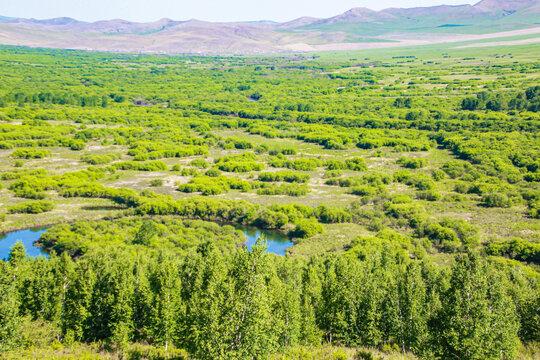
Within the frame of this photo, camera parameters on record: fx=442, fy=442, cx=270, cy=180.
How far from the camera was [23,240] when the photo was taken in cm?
5084

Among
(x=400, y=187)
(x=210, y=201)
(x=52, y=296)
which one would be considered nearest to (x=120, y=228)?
(x=210, y=201)

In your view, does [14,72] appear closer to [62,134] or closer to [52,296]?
[62,134]

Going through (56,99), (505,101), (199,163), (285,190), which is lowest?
(285,190)

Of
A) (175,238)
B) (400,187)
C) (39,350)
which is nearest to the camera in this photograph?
(39,350)

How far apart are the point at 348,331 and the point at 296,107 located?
389ft

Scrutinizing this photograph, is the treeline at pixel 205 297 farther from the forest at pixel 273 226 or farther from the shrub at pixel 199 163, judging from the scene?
the shrub at pixel 199 163

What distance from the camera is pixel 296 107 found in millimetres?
141375

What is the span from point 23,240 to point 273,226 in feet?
95.9

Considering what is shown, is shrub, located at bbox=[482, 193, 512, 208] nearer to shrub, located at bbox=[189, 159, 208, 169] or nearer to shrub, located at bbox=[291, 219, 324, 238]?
shrub, located at bbox=[291, 219, 324, 238]

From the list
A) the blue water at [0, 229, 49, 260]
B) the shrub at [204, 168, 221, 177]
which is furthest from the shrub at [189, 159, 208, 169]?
the blue water at [0, 229, 49, 260]

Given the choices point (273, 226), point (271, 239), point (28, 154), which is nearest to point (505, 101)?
point (273, 226)

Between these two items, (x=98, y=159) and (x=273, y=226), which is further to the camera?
(x=98, y=159)

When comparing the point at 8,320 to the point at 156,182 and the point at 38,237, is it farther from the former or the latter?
the point at 156,182

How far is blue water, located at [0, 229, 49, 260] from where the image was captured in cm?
4750
